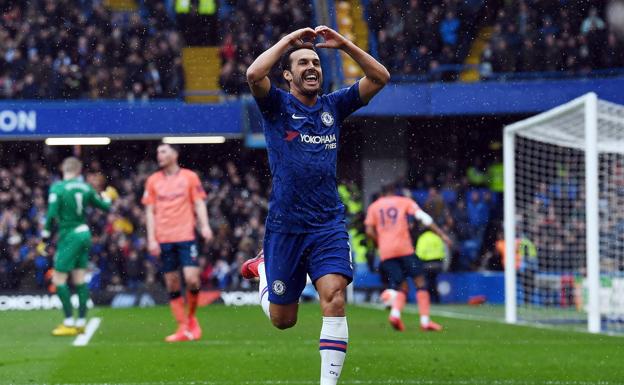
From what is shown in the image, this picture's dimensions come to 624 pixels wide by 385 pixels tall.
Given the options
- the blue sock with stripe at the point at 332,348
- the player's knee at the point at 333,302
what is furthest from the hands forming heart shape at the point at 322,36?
the blue sock with stripe at the point at 332,348

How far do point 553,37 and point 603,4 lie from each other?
265 cm

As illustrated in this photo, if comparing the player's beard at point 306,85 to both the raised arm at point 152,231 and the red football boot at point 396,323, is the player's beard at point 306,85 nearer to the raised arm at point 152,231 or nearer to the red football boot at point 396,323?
the raised arm at point 152,231

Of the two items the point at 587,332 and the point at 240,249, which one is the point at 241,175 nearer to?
the point at 240,249

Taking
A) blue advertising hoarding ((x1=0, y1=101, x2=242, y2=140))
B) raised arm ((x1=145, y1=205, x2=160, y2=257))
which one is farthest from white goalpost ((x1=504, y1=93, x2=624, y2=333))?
blue advertising hoarding ((x1=0, y1=101, x2=242, y2=140))

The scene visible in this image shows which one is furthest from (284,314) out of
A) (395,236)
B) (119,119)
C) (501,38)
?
(501,38)

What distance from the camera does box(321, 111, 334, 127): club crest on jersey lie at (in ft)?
22.7

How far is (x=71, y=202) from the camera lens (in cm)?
1352

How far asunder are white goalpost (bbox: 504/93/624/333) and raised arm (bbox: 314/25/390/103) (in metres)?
7.64

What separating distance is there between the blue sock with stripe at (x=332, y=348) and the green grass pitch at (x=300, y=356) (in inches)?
69.9

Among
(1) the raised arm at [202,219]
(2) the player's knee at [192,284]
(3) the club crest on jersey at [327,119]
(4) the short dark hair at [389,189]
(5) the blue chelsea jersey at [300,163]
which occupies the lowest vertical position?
(2) the player's knee at [192,284]

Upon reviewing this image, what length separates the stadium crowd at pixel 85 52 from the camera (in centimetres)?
2503

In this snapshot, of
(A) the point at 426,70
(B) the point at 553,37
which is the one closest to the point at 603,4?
(B) the point at 553,37

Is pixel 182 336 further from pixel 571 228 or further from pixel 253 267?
pixel 571 228

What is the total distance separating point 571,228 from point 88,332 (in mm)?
10084
